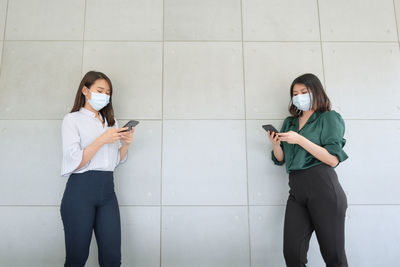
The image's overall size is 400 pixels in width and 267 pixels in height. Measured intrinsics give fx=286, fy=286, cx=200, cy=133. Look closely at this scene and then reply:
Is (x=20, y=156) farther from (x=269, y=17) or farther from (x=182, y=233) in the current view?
(x=269, y=17)

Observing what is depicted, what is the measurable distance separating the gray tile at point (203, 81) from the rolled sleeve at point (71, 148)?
0.81 meters

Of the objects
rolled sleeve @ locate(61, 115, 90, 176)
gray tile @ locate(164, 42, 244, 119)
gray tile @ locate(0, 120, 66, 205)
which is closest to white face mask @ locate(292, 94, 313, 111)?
gray tile @ locate(164, 42, 244, 119)

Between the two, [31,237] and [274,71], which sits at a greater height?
[274,71]

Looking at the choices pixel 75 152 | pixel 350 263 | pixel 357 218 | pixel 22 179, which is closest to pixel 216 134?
pixel 75 152

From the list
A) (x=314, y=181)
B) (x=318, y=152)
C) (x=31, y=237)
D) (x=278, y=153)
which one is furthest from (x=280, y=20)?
(x=31, y=237)

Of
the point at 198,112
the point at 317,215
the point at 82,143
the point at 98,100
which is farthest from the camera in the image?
the point at 198,112

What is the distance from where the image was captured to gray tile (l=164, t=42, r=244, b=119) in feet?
8.14

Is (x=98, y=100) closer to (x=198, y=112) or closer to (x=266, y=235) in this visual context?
(x=198, y=112)

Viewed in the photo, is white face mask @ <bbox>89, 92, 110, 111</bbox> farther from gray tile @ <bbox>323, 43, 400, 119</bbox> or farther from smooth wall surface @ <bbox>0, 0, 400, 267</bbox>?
gray tile @ <bbox>323, 43, 400, 119</bbox>

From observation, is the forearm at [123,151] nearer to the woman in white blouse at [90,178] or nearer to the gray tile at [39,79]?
the woman in white blouse at [90,178]

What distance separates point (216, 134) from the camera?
2449 millimetres

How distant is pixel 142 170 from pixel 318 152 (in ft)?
4.51

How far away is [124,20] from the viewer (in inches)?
103

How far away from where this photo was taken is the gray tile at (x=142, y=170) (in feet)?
7.75
